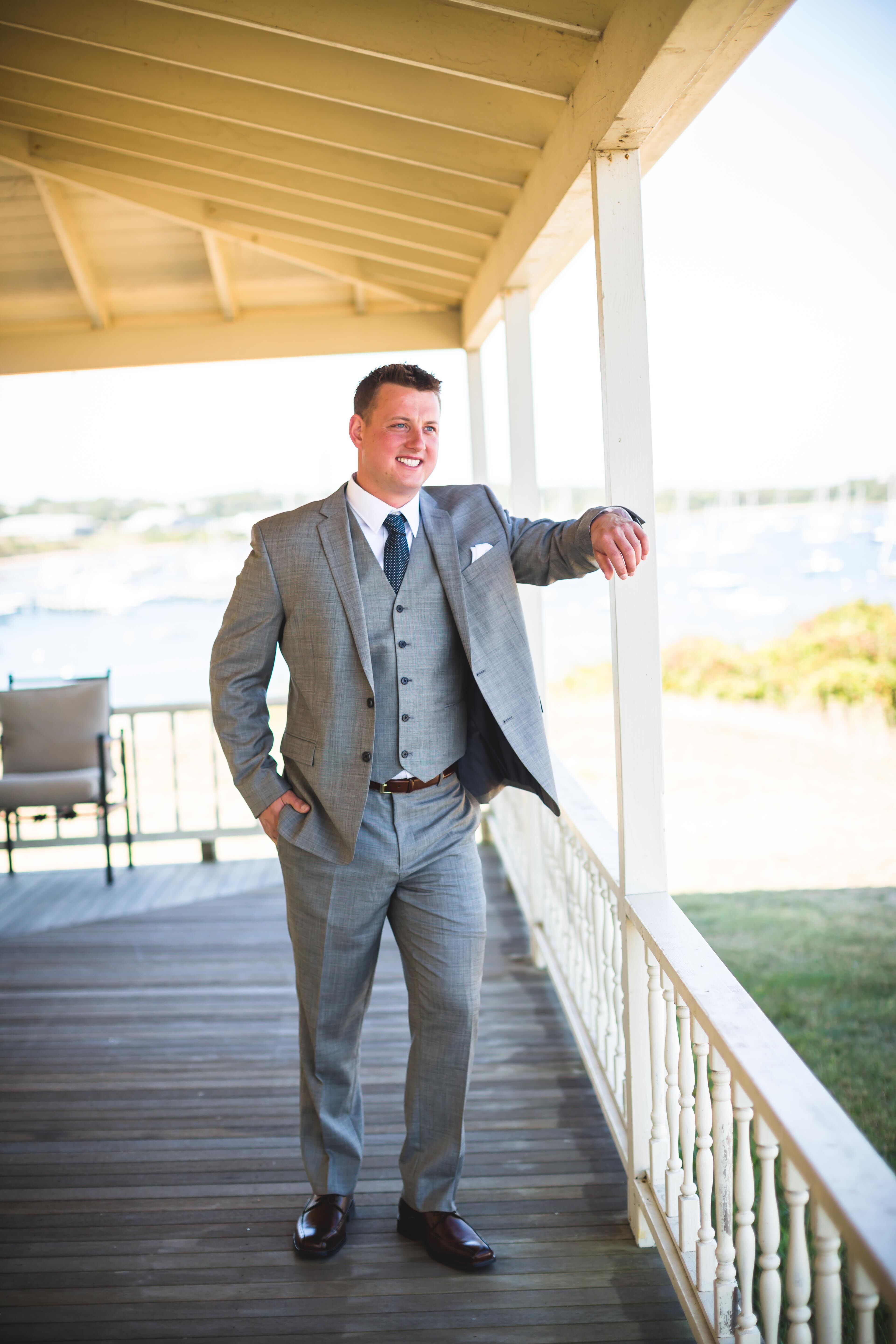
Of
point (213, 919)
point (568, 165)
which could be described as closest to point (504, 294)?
point (568, 165)

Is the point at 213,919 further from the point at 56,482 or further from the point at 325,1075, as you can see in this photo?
the point at 56,482

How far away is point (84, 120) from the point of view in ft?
11.8

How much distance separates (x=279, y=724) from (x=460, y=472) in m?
2.84

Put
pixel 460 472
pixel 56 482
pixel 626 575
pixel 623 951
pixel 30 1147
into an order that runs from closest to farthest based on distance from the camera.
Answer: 1. pixel 626 575
2. pixel 623 951
3. pixel 30 1147
4. pixel 460 472
5. pixel 56 482

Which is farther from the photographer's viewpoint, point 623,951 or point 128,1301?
point 623,951

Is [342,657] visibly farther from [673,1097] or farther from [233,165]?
[233,165]

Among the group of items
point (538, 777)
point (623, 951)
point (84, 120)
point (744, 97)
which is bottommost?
point (623, 951)

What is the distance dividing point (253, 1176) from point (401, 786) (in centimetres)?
132

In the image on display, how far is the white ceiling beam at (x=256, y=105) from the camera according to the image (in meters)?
2.94

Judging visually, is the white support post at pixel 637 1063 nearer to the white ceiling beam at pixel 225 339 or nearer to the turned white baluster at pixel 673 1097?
the turned white baluster at pixel 673 1097

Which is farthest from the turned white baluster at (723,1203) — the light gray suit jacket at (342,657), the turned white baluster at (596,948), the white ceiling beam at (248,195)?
the white ceiling beam at (248,195)

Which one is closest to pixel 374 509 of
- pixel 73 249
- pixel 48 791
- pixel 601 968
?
pixel 601 968

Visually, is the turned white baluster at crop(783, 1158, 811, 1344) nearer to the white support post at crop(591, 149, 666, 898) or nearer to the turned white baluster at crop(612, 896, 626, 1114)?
the white support post at crop(591, 149, 666, 898)

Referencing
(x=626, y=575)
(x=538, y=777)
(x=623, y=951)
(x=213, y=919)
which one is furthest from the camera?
(x=213, y=919)
